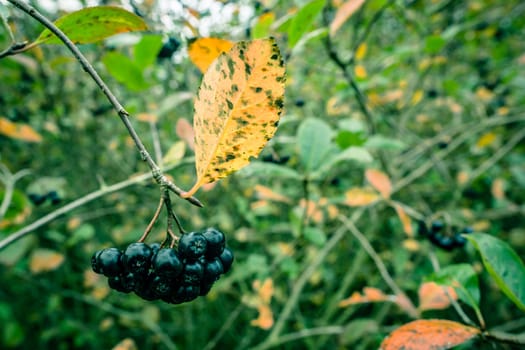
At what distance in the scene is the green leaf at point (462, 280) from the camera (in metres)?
1.00

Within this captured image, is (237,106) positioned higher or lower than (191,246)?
higher

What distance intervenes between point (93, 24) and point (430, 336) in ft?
3.51

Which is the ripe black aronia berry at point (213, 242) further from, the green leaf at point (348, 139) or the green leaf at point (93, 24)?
the green leaf at point (348, 139)

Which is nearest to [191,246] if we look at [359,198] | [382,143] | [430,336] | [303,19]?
[430,336]

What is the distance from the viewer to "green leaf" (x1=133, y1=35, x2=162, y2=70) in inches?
47.9

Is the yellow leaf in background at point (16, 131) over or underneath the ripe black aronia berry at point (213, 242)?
over

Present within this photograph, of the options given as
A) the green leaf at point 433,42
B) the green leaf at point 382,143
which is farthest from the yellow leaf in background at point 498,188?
the green leaf at point 382,143

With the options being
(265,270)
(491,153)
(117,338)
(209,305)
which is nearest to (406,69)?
(491,153)

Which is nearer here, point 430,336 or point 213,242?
point 213,242

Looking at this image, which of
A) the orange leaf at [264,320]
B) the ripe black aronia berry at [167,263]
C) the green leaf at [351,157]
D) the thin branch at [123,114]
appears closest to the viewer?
the thin branch at [123,114]

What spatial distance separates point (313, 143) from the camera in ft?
4.32

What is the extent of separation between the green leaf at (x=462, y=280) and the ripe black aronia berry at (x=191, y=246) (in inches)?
29.7

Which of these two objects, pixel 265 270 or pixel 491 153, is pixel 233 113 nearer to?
pixel 265 270

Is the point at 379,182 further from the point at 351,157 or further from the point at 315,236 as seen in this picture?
the point at 351,157
